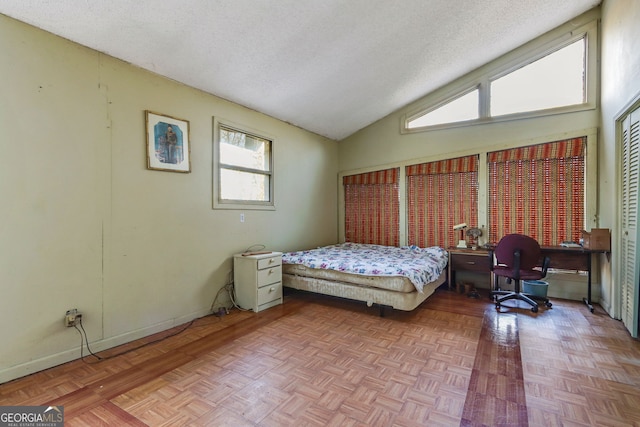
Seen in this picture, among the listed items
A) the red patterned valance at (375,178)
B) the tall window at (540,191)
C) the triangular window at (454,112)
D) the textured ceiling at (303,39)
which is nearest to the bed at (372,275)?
the tall window at (540,191)

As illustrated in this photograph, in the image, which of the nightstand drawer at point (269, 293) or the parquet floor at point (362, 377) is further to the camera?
the nightstand drawer at point (269, 293)

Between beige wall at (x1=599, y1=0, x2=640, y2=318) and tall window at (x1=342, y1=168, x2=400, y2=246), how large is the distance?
103 inches

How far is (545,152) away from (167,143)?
4687 millimetres

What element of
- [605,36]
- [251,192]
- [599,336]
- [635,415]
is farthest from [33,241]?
[605,36]

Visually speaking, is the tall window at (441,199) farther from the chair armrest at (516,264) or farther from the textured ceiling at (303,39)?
the textured ceiling at (303,39)

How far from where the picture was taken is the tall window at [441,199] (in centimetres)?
439

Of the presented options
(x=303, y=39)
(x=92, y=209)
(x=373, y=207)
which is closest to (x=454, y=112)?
(x=373, y=207)

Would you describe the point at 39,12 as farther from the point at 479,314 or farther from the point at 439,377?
the point at 479,314

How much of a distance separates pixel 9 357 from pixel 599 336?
4757mm

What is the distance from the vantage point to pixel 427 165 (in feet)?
15.5

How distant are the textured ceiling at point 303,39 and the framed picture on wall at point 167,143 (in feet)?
0.61

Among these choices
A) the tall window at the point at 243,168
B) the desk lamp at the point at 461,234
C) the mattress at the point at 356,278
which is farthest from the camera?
the desk lamp at the point at 461,234

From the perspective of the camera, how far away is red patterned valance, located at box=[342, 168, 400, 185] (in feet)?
16.6

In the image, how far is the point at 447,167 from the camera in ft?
14.9
